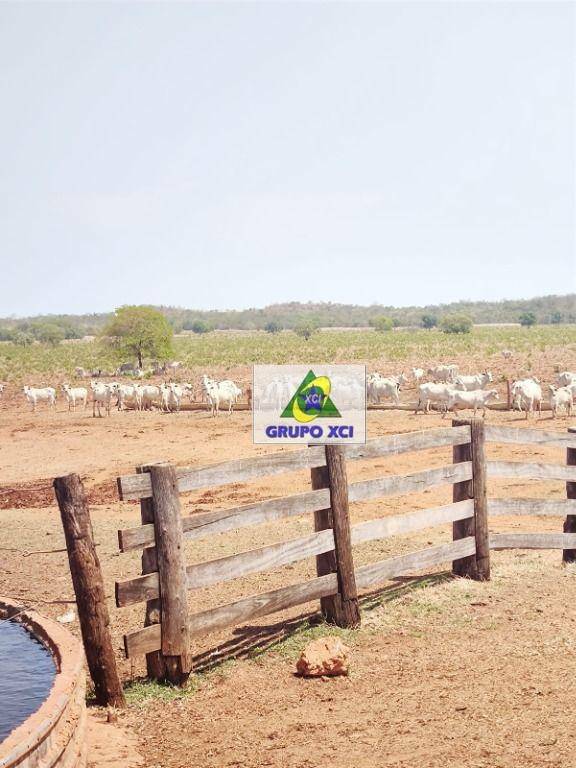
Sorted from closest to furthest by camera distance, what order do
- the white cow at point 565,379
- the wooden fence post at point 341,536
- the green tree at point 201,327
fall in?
the wooden fence post at point 341,536 < the white cow at point 565,379 < the green tree at point 201,327

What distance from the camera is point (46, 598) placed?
9.99 m

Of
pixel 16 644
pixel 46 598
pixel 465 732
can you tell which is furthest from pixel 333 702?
pixel 46 598

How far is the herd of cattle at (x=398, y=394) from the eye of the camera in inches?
1176

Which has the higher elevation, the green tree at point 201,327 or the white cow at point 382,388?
the green tree at point 201,327

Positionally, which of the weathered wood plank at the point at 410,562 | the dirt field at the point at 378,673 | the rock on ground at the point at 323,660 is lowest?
the dirt field at the point at 378,673

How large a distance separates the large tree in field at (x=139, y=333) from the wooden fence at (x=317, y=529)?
156ft

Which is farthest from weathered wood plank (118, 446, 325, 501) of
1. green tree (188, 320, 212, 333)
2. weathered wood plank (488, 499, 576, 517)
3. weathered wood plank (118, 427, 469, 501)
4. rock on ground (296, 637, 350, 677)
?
green tree (188, 320, 212, 333)

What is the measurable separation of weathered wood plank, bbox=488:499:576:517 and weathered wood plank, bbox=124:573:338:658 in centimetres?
271

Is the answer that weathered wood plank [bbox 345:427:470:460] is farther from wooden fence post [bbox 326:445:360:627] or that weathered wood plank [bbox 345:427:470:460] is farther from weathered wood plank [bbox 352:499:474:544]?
weathered wood plank [bbox 352:499:474:544]

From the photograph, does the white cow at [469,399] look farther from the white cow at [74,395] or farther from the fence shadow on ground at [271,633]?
the fence shadow on ground at [271,633]

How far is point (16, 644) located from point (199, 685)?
1465 millimetres

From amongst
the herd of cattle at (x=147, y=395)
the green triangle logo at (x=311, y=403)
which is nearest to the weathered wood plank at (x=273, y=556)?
the green triangle logo at (x=311, y=403)

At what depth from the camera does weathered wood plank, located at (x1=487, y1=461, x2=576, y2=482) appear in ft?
32.5

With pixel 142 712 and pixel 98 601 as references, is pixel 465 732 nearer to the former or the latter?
pixel 142 712
